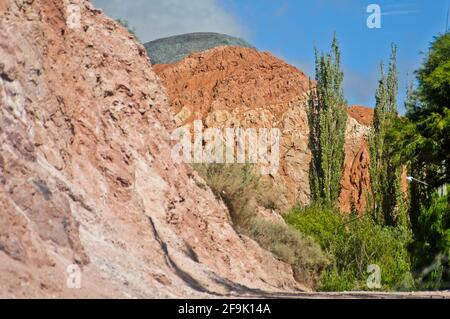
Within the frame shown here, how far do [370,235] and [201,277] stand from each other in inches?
996

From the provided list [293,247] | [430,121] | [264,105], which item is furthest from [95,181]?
[264,105]

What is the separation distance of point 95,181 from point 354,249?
2693 cm

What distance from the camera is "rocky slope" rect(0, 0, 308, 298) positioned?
15070 mm

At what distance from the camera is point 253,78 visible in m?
75.2

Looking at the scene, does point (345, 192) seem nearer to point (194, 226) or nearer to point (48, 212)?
point (194, 226)

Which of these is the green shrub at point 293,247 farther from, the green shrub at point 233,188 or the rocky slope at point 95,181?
the rocky slope at point 95,181

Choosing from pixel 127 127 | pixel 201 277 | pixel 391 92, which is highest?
pixel 391 92

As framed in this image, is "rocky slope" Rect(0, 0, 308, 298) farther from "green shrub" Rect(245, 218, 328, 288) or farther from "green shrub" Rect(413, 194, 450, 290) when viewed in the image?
"green shrub" Rect(413, 194, 450, 290)

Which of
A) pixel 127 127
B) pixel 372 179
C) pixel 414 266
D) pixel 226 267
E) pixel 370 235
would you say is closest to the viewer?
pixel 127 127

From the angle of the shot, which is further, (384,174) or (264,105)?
(264,105)

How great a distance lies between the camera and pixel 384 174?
58438 millimetres

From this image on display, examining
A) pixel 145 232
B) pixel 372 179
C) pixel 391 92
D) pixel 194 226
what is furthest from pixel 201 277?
pixel 391 92

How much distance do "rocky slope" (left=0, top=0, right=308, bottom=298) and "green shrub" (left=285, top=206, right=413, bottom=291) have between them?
822 centimetres

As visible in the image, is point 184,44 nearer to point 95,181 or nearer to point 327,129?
point 327,129
